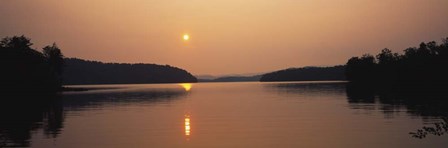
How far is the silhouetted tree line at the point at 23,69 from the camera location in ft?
469

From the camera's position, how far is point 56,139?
121ft

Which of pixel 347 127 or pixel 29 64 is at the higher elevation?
pixel 29 64

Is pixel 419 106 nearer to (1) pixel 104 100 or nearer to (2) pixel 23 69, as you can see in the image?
(1) pixel 104 100

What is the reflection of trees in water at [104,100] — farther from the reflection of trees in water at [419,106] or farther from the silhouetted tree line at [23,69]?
the reflection of trees in water at [419,106]

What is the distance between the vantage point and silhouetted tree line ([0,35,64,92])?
143 meters

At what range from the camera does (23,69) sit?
15150cm

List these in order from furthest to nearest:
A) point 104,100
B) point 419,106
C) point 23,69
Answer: point 23,69 < point 104,100 < point 419,106

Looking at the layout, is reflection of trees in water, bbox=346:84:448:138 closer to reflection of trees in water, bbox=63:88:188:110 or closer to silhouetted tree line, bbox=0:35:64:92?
reflection of trees in water, bbox=63:88:188:110

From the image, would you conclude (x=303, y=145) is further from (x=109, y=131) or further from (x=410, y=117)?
(x=410, y=117)

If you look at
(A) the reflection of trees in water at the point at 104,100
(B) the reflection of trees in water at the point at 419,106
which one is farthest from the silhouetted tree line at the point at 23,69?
(B) the reflection of trees in water at the point at 419,106

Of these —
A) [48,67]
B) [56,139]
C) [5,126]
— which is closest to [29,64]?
[48,67]

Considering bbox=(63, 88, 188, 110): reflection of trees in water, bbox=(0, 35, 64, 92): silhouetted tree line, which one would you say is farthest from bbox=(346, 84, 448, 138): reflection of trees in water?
bbox=(0, 35, 64, 92): silhouetted tree line

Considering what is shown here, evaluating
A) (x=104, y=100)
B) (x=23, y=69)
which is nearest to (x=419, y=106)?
(x=104, y=100)

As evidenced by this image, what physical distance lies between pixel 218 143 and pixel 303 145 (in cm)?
592
